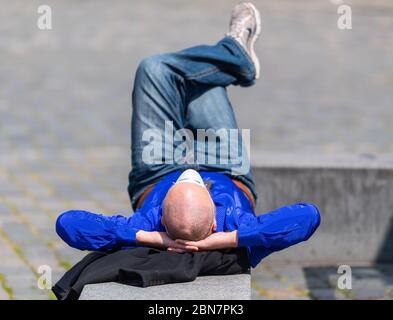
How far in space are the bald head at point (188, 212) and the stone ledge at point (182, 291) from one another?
21 centimetres

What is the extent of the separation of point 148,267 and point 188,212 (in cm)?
28

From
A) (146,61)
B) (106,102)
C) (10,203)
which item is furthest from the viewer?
(106,102)

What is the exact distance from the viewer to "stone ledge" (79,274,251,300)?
13.0 feet

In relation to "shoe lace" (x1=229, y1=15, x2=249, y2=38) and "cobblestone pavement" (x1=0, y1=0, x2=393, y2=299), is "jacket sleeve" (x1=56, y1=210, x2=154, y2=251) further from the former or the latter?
"shoe lace" (x1=229, y1=15, x2=249, y2=38)

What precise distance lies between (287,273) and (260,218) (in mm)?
1950

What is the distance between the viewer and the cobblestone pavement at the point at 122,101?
6566mm

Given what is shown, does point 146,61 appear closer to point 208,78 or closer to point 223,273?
point 208,78

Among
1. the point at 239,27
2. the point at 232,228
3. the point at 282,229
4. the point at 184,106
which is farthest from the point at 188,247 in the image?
the point at 239,27

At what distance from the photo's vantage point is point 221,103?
18.3 ft

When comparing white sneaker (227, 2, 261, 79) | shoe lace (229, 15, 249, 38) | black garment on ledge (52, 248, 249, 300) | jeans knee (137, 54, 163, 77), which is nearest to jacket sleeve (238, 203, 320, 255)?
black garment on ledge (52, 248, 249, 300)

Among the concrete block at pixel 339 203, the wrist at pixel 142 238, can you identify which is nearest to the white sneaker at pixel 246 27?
the concrete block at pixel 339 203

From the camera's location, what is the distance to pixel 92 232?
438cm

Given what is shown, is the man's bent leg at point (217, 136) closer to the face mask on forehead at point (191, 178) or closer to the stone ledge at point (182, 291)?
the face mask on forehead at point (191, 178)

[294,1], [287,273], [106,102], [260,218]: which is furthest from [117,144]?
[294,1]
